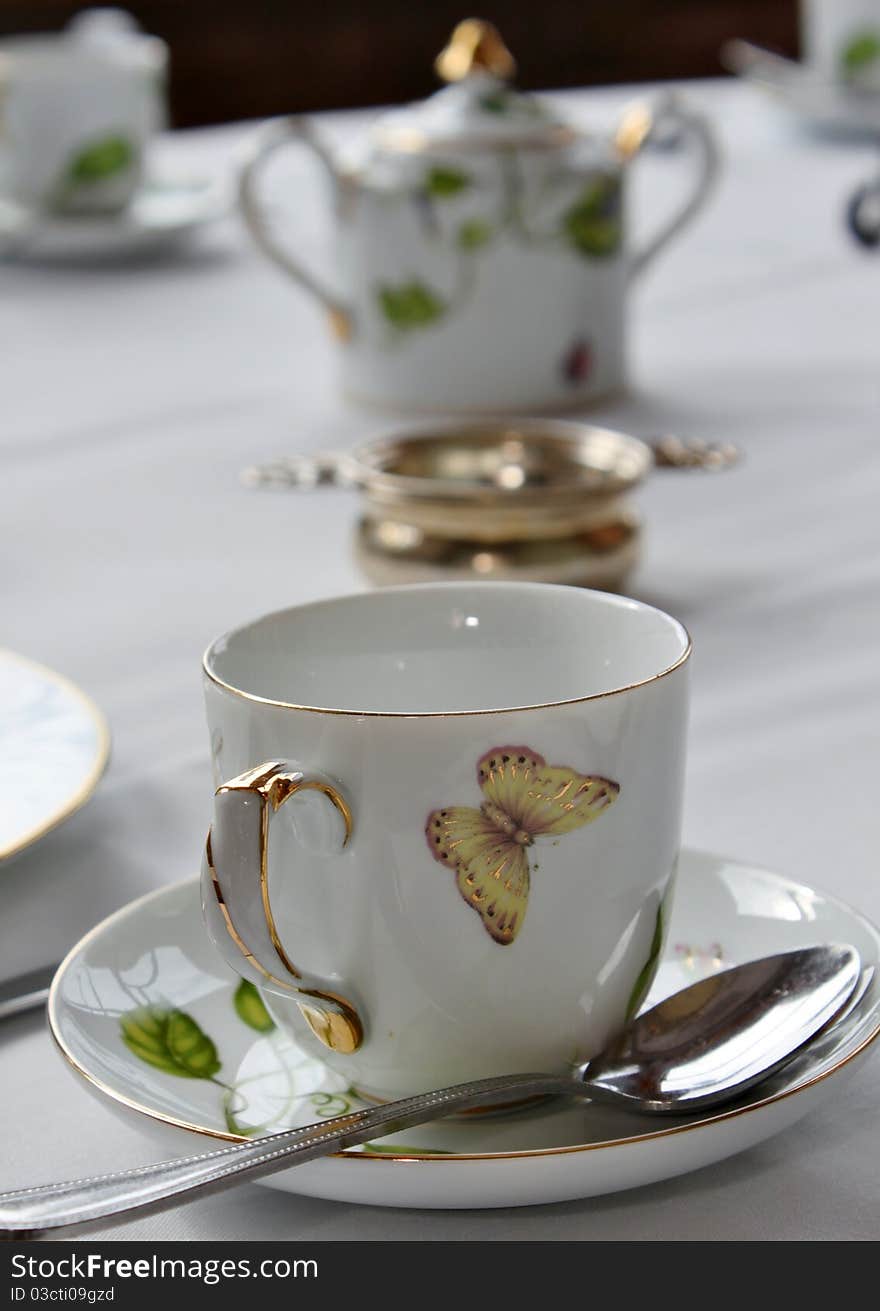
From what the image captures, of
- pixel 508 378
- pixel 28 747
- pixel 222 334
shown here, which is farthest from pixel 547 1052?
pixel 222 334

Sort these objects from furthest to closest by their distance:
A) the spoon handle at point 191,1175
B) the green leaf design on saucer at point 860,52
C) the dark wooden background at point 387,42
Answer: the dark wooden background at point 387,42 → the green leaf design on saucer at point 860,52 → the spoon handle at point 191,1175

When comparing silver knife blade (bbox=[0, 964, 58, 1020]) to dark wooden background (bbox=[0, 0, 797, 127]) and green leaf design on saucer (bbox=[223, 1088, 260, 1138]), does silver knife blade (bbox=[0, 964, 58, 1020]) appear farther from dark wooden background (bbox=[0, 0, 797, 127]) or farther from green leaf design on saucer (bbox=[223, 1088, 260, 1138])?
dark wooden background (bbox=[0, 0, 797, 127])

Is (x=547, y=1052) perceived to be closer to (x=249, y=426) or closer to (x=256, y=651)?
(x=256, y=651)

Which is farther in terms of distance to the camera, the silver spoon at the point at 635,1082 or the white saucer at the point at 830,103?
the white saucer at the point at 830,103

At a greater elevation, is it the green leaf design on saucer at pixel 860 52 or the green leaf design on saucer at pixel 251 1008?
the green leaf design on saucer at pixel 860 52

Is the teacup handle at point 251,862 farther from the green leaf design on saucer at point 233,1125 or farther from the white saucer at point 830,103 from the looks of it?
the white saucer at point 830,103

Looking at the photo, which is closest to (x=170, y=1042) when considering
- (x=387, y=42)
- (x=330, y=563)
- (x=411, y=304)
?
(x=330, y=563)

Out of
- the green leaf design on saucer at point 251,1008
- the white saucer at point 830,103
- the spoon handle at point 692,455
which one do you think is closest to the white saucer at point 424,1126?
the green leaf design on saucer at point 251,1008
